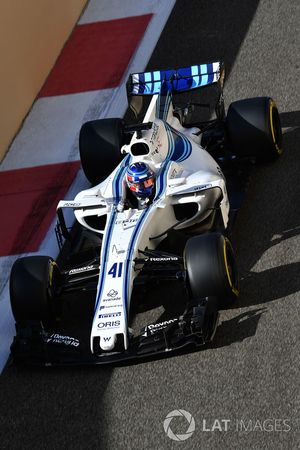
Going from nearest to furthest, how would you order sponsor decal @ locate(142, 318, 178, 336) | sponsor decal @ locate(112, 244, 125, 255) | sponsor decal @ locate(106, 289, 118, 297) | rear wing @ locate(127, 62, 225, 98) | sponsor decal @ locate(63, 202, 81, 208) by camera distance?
sponsor decal @ locate(142, 318, 178, 336) → sponsor decal @ locate(106, 289, 118, 297) → sponsor decal @ locate(112, 244, 125, 255) → sponsor decal @ locate(63, 202, 81, 208) → rear wing @ locate(127, 62, 225, 98)

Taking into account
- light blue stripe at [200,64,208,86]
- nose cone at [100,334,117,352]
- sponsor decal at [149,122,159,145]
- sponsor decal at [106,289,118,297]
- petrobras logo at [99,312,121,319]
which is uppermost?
sponsor decal at [149,122,159,145]

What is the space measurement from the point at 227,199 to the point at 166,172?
0.53 m

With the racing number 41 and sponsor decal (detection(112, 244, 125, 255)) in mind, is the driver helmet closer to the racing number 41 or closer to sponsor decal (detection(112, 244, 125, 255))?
sponsor decal (detection(112, 244, 125, 255))

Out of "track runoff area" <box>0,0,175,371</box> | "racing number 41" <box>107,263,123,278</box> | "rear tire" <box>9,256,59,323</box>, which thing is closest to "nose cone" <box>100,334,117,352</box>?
"racing number 41" <box>107,263,123,278</box>

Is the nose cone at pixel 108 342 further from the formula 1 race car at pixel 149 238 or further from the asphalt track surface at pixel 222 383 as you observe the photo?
the asphalt track surface at pixel 222 383

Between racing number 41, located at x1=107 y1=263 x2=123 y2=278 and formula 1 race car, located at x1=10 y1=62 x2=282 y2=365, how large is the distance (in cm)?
1

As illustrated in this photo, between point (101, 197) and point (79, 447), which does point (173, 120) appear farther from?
point (79, 447)

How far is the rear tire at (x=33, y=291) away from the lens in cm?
814

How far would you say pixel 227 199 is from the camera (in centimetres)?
882

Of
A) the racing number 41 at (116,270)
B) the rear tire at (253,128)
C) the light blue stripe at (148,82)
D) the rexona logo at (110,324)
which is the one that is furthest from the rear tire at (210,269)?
the light blue stripe at (148,82)

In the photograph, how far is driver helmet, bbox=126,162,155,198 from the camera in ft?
28.2

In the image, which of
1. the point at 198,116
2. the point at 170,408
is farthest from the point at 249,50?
the point at 170,408

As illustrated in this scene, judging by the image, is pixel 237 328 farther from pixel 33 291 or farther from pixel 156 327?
pixel 33 291

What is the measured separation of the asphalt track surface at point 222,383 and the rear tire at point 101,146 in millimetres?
1248
